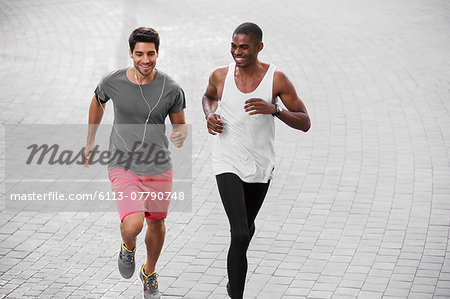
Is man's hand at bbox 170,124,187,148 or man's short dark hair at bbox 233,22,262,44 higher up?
man's short dark hair at bbox 233,22,262,44

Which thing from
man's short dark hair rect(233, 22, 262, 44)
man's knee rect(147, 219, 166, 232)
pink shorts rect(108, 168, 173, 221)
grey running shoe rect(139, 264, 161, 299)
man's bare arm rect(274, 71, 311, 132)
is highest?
man's short dark hair rect(233, 22, 262, 44)

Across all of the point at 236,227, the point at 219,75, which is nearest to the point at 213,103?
the point at 219,75

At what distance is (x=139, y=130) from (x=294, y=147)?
4133 millimetres

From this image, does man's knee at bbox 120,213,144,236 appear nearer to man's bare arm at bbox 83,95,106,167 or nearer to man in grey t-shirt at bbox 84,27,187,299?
man in grey t-shirt at bbox 84,27,187,299

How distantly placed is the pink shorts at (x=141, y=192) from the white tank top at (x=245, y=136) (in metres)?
0.45

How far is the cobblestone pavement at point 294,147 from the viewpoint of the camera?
6.49 meters

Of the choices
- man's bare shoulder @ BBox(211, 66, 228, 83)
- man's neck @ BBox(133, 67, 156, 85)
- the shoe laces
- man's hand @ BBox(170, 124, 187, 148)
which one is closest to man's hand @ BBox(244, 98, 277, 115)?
man's bare shoulder @ BBox(211, 66, 228, 83)

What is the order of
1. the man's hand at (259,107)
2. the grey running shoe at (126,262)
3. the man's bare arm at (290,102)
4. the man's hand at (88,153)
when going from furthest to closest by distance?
the man's hand at (88,153)
the grey running shoe at (126,262)
the man's bare arm at (290,102)
the man's hand at (259,107)

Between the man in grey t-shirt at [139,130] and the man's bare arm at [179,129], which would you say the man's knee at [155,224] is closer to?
the man in grey t-shirt at [139,130]

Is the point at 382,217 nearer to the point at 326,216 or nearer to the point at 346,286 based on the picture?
the point at 326,216

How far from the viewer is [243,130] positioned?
18.5 feet

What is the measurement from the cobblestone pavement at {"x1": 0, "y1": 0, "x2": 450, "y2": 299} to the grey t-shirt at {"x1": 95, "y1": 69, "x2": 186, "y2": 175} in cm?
117

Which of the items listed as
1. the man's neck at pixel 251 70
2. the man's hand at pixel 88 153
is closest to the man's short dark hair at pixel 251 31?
the man's neck at pixel 251 70

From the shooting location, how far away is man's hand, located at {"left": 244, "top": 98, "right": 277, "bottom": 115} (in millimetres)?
5367
